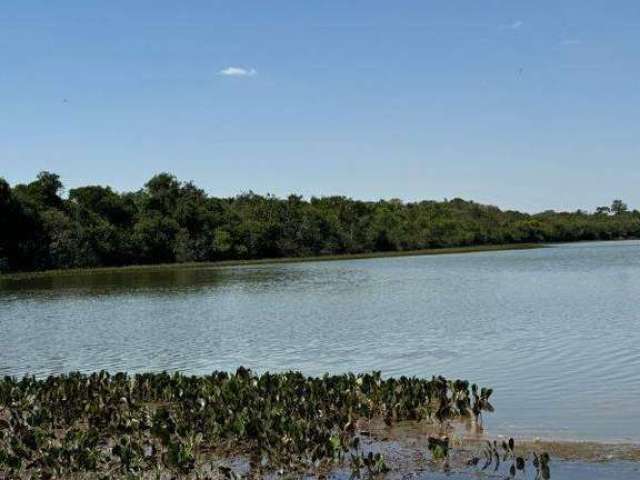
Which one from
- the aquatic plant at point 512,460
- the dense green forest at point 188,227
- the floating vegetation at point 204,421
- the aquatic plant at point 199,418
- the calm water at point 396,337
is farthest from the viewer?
the dense green forest at point 188,227

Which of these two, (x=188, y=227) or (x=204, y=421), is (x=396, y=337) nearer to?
(x=204, y=421)

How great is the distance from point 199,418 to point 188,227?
9390 centimetres

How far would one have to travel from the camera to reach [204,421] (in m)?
12.1

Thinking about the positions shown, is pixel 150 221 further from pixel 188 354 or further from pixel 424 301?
pixel 188 354

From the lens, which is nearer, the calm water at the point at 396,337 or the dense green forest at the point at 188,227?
the calm water at the point at 396,337

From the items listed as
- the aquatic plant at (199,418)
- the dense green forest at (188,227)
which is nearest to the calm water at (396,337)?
the aquatic plant at (199,418)

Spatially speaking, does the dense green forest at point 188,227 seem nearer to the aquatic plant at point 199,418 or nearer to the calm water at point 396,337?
the calm water at point 396,337

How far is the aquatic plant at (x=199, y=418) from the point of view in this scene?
10289 millimetres

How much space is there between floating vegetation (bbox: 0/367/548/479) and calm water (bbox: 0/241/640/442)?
1.86 metres

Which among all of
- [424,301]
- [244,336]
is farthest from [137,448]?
[424,301]

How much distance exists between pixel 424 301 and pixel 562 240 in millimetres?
149919

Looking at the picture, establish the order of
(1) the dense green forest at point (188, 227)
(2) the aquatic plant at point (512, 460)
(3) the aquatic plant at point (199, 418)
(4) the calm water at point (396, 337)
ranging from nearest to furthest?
(2) the aquatic plant at point (512, 460) → (3) the aquatic plant at point (199, 418) → (4) the calm water at point (396, 337) → (1) the dense green forest at point (188, 227)

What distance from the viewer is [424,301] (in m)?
37.7

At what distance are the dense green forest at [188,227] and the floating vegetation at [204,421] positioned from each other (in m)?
66.4
